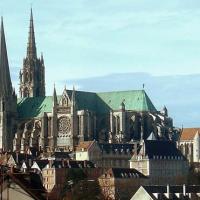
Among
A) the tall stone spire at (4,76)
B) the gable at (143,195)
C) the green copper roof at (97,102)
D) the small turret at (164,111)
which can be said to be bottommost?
the gable at (143,195)

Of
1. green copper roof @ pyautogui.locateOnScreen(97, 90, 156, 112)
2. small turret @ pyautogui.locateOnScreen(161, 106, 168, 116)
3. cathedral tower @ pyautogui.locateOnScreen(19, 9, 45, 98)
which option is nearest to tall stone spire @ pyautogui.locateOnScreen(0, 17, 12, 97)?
cathedral tower @ pyautogui.locateOnScreen(19, 9, 45, 98)

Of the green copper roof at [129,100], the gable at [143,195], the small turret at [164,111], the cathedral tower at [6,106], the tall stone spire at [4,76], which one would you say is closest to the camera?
the gable at [143,195]

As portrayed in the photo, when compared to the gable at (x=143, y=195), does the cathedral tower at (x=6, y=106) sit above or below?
above

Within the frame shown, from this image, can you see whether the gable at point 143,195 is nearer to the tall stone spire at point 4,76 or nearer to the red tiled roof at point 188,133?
the red tiled roof at point 188,133

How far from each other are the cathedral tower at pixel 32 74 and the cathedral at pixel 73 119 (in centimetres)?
420

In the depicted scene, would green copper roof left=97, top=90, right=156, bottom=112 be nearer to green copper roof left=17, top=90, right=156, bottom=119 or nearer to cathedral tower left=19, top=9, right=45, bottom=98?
A: green copper roof left=17, top=90, right=156, bottom=119

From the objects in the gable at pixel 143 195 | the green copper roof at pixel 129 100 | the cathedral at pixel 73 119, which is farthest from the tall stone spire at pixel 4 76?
the gable at pixel 143 195

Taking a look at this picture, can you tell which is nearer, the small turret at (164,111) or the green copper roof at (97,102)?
the green copper roof at (97,102)

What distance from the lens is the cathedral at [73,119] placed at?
157m

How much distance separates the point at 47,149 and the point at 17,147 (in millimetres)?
7753

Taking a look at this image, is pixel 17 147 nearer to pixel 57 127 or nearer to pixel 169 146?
pixel 57 127

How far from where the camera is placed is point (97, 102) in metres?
166

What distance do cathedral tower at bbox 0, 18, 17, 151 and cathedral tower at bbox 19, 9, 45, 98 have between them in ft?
19.3

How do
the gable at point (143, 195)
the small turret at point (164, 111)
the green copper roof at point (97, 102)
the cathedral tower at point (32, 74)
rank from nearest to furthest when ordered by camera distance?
the gable at point (143, 195) → the green copper roof at point (97, 102) → the small turret at point (164, 111) → the cathedral tower at point (32, 74)
